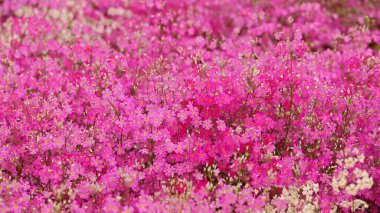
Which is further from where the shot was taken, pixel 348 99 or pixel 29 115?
pixel 29 115

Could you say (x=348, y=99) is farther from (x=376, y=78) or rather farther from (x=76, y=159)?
(x=76, y=159)

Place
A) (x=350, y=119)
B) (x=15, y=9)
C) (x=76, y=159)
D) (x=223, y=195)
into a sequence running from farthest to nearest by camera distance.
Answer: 1. (x=15, y=9)
2. (x=350, y=119)
3. (x=76, y=159)
4. (x=223, y=195)

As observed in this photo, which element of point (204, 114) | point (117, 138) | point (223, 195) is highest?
point (204, 114)

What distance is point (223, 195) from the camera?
655cm

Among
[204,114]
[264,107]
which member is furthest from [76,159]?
[264,107]

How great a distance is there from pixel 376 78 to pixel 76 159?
470 centimetres

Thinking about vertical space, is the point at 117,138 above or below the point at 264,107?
below

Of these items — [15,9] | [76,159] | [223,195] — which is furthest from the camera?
[15,9]

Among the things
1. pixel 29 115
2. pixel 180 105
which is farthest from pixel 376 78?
pixel 29 115

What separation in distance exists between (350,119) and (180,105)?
254 centimetres

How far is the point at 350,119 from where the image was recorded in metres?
7.66

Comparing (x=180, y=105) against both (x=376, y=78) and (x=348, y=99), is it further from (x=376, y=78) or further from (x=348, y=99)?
(x=376, y=78)

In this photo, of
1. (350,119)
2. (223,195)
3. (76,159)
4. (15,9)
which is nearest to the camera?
(223,195)

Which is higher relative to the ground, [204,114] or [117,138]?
[204,114]
